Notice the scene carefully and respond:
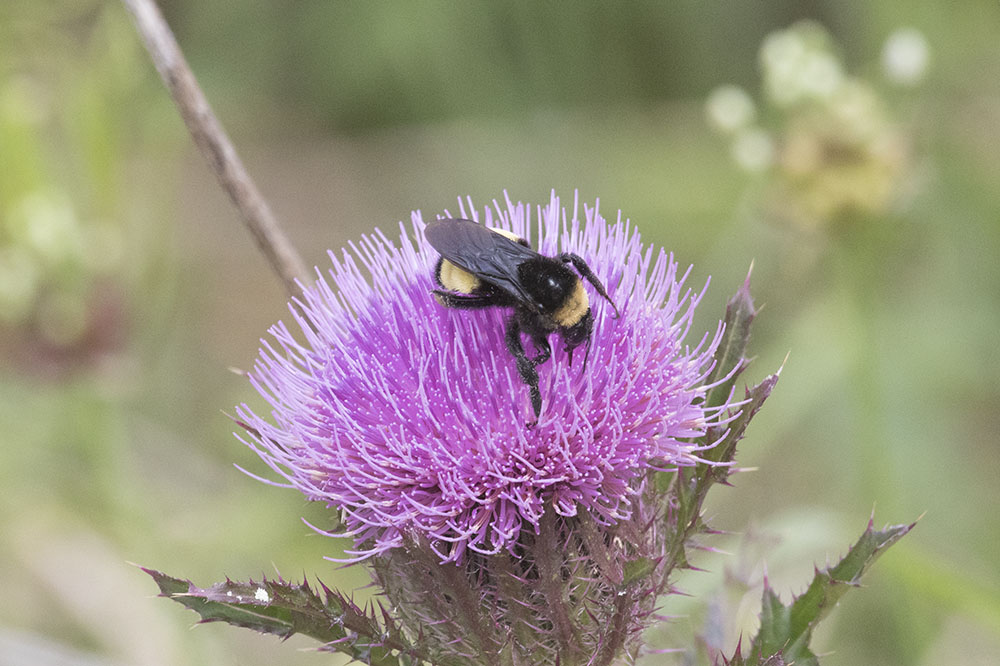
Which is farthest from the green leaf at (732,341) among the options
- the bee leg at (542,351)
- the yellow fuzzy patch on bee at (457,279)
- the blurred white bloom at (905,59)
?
the blurred white bloom at (905,59)

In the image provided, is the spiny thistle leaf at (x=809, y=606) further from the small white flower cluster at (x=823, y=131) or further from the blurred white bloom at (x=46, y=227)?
the blurred white bloom at (x=46, y=227)

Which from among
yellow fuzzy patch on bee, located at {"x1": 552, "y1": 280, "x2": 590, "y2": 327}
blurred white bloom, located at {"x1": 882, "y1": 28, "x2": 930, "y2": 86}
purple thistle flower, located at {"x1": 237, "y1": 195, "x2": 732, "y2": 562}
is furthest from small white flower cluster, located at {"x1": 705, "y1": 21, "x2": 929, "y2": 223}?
yellow fuzzy patch on bee, located at {"x1": 552, "y1": 280, "x2": 590, "y2": 327}

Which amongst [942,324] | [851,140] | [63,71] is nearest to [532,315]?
[851,140]

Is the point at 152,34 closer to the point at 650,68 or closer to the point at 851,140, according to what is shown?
the point at 851,140

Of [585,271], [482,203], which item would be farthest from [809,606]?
[482,203]

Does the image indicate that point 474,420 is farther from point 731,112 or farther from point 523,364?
point 731,112

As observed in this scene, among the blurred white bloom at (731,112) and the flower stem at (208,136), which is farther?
the blurred white bloom at (731,112)
